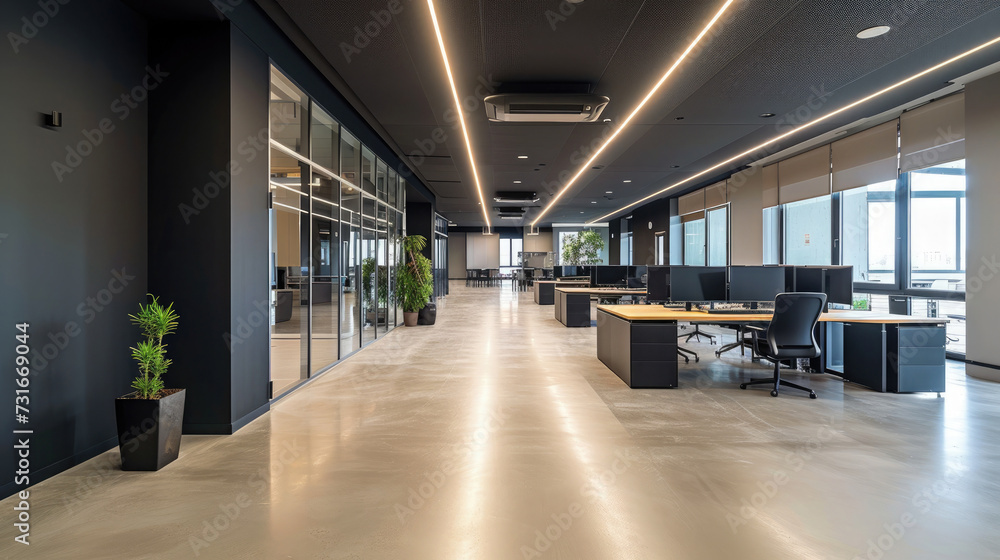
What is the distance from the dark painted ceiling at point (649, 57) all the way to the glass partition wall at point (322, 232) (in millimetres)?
721

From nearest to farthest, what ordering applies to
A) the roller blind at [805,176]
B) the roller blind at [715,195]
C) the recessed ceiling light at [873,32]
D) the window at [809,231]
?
the recessed ceiling light at [873,32], the roller blind at [805,176], the window at [809,231], the roller blind at [715,195]

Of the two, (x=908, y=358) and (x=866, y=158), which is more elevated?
(x=866, y=158)

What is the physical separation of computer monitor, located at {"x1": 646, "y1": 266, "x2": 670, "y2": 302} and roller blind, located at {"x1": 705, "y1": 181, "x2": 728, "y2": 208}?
777cm

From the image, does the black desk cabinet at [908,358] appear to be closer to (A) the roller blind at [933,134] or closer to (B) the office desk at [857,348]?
(B) the office desk at [857,348]

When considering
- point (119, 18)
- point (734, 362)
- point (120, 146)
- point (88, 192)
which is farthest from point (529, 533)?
point (734, 362)

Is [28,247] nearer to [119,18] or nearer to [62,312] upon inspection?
[62,312]

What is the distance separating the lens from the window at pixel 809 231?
8.99m

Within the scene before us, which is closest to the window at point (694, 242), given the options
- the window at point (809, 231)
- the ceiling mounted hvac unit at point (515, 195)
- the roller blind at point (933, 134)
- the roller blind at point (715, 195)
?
the roller blind at point (715, 195)

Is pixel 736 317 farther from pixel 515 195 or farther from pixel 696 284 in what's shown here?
pixel 515 195

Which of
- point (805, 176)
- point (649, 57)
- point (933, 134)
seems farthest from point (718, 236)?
point (649, 57)

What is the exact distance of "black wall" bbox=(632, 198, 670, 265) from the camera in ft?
53.6

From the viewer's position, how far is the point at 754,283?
5.79 meters

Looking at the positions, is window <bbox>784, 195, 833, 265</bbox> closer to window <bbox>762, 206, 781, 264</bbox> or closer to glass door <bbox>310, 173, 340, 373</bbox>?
window <bbox>762, 206, 781, 264</bbox>

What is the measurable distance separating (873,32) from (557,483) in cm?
490
